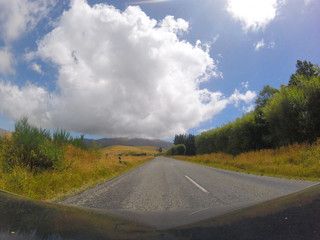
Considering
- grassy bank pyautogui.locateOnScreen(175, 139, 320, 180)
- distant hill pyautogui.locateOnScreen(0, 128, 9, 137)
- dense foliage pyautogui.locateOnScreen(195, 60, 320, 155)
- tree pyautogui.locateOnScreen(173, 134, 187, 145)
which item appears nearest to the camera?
distant hill pyautogui.locateOnScreen(0, 128, 9, 137)

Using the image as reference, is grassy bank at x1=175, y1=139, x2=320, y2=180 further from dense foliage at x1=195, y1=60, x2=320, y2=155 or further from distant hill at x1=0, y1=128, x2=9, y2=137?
distant hill at x1=0, y1=128, x2=9, y2=137

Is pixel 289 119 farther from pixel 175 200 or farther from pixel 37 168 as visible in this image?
pixel 37 168

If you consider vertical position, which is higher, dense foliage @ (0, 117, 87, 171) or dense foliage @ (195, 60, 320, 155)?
dense foliage @ (195, 60, 320, 155)

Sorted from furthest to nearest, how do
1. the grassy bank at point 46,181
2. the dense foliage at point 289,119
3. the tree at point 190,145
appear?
the tree at point 190,145, the dense foliage at point 289,119, the grassy bank at point 46,181

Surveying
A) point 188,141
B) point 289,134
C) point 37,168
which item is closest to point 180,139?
point 188,141

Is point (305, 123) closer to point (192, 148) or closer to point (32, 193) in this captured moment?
point (32, 193)

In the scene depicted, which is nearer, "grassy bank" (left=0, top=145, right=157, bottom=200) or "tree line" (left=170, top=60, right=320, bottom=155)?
"grassy bank" (left=0, top=145, right=157, bottom=200)

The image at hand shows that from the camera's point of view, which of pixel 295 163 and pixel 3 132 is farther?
pixel 295 163

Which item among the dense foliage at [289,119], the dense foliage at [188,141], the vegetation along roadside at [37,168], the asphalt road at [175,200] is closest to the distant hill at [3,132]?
the vegetation along roadside at [37,168]

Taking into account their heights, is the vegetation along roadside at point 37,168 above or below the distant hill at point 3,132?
below

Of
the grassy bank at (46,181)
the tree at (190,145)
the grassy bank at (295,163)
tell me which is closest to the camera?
the grassy bank at (46,181)

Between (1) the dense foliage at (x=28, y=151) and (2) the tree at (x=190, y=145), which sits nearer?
(1) the dense foliage at (x=28, y=151)

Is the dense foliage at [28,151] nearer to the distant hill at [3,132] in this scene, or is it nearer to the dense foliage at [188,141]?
the distant hill at [3,132]

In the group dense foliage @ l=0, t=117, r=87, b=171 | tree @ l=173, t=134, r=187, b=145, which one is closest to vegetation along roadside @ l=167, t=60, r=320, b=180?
dense foliage @ l=0, t=117, r=87, b=171
